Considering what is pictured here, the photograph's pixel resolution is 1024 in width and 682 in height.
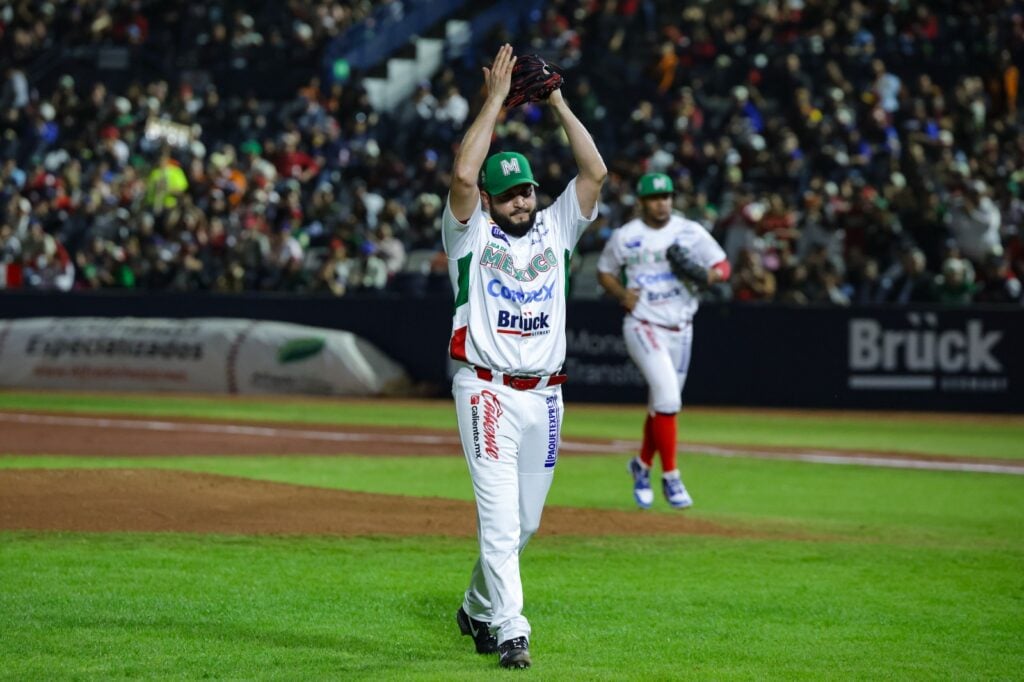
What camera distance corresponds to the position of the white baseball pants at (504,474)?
6.67 m

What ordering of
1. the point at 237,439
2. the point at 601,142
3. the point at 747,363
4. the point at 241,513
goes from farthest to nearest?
the point at 601,142 < the point at 747,363 < the point at 237,439 < the point at 241,513

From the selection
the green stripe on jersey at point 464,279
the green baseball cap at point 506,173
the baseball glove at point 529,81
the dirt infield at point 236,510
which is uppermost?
the baseball glove at point 529,81

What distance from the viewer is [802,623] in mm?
7688

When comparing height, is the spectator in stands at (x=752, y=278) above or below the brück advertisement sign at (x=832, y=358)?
above

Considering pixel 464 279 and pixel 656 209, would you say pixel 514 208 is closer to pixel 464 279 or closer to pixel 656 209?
pixel 464 279

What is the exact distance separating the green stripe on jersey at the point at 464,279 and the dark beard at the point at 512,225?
0.75ft

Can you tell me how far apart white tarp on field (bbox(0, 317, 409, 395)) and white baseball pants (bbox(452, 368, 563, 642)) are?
17.3m

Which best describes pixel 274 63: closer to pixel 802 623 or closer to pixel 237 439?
pixel 237 439

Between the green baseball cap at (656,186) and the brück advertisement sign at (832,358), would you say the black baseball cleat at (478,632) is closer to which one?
the green baseball cap at (656,186)

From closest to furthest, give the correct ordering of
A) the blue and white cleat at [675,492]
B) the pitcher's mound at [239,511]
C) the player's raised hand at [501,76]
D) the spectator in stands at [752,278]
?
the player's raised hand at [501,76], the pitcher's mound at [239,511], the blue and white cleat at [675,492], the spectator in stands at [752,278]

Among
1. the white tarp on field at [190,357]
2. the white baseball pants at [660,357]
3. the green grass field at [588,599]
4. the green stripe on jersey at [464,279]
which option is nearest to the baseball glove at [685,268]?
the white baseball pants at [660,357]

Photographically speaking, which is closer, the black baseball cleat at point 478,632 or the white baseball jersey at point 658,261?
the black baseball cleat at point 478,632

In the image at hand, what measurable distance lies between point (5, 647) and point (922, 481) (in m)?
9.99

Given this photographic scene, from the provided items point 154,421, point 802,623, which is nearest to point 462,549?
point 802,623
